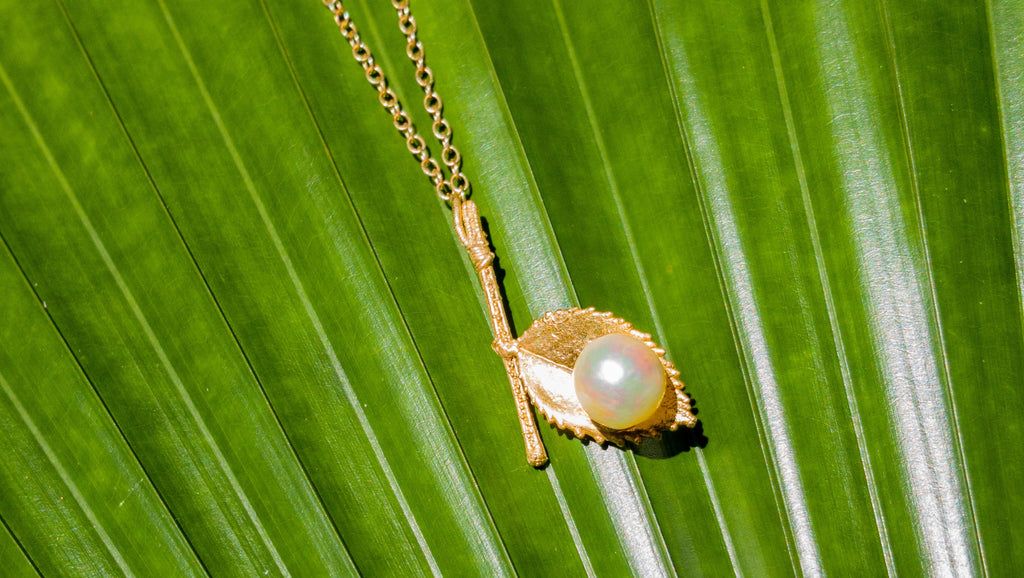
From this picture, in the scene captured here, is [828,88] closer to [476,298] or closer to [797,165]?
[797,165]

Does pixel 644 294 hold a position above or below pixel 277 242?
below

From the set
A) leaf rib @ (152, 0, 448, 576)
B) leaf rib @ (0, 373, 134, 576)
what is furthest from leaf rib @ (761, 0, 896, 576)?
leaf rib @ (0, 373, 134, 576)

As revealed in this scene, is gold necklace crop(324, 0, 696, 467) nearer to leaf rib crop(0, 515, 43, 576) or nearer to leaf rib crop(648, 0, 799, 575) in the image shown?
leaf rib crop(648, 0, 799, 575)

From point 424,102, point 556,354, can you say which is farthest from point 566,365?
point 424,102

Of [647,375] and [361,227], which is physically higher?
[361,227]

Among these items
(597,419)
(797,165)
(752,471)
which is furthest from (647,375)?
(797,165)

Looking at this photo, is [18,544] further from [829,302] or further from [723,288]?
[829,302]
